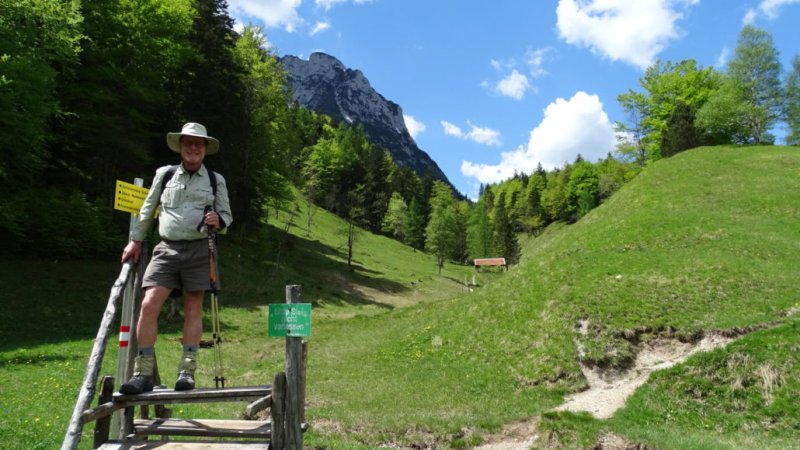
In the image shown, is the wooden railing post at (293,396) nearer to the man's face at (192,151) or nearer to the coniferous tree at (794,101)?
the man's face at (192,151)

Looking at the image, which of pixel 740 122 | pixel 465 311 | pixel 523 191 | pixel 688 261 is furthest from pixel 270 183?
pixel 523 191

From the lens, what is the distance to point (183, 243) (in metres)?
6.79

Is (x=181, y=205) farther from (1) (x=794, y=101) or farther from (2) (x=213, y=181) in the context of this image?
(1) (x=794, y=101)

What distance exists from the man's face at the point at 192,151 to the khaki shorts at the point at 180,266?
1174mm

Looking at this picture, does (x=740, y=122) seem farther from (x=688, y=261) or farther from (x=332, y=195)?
(x=332, y=195)

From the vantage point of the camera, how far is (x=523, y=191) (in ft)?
603

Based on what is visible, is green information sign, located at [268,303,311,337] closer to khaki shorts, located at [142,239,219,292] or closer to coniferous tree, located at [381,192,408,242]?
khaki shorts, located at [142,239,219,292]

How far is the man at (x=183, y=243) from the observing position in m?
6.56

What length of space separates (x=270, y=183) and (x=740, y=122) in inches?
2143

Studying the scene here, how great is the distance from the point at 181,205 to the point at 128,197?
1974mm

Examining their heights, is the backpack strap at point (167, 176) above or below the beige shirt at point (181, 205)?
above

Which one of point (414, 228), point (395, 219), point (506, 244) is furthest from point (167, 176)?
point (414, 228)

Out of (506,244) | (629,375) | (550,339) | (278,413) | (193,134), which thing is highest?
(506,244)

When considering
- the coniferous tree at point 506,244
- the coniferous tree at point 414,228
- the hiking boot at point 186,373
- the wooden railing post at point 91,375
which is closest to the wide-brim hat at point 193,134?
the wooden railing post at point 91,375
